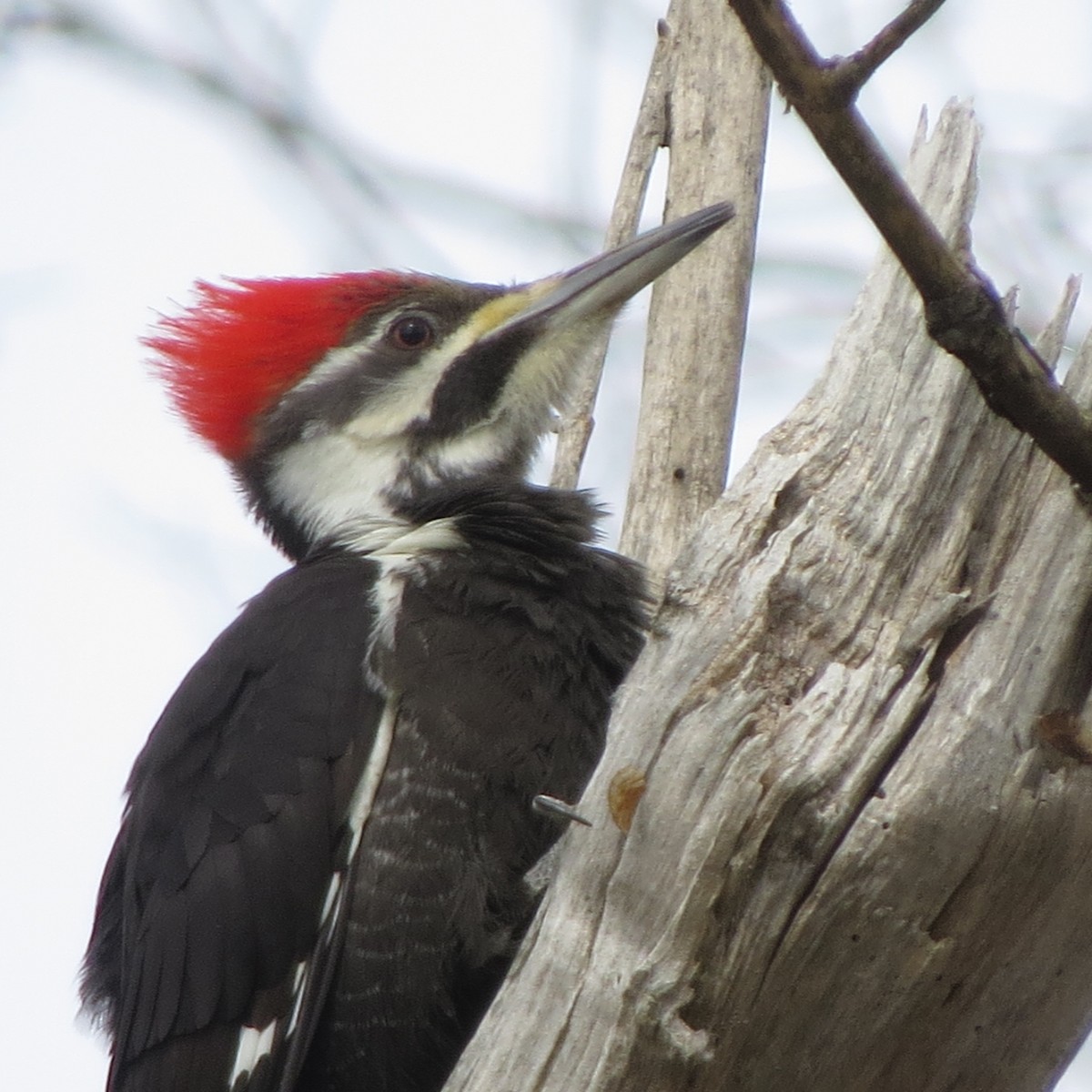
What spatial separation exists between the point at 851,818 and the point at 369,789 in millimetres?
1061

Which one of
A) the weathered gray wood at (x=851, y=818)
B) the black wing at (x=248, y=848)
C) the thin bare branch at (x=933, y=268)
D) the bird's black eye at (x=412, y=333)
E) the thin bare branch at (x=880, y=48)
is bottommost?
the black wing at (x=248, y=848)

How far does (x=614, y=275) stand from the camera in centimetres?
348

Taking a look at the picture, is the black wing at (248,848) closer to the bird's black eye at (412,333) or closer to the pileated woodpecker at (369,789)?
the pileated woodpecker at (369,789)

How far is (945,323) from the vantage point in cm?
202

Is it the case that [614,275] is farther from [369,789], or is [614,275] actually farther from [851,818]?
[851,818]

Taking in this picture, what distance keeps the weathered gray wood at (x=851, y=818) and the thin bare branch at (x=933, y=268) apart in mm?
133

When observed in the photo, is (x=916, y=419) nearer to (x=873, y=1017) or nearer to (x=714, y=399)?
(x=873, y=1017)

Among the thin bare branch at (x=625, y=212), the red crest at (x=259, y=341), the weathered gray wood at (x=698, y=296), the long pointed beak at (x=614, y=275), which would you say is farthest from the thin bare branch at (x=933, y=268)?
the red crest at (x=259, y=341)

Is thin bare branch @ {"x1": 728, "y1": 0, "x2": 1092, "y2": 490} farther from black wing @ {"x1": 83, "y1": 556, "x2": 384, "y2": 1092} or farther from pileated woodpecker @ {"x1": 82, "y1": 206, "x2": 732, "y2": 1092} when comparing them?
black wing @ {"x1": 83, "y1": 556, "x2": 384, "y2": 1092}

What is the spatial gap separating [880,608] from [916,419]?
0.31 meters

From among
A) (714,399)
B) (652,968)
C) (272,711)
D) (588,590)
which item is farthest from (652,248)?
(652,968)

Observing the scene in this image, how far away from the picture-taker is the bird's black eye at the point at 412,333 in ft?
12.3

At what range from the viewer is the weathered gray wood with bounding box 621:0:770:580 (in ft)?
11.3

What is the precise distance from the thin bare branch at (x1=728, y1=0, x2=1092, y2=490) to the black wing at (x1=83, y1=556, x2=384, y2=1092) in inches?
52.2
